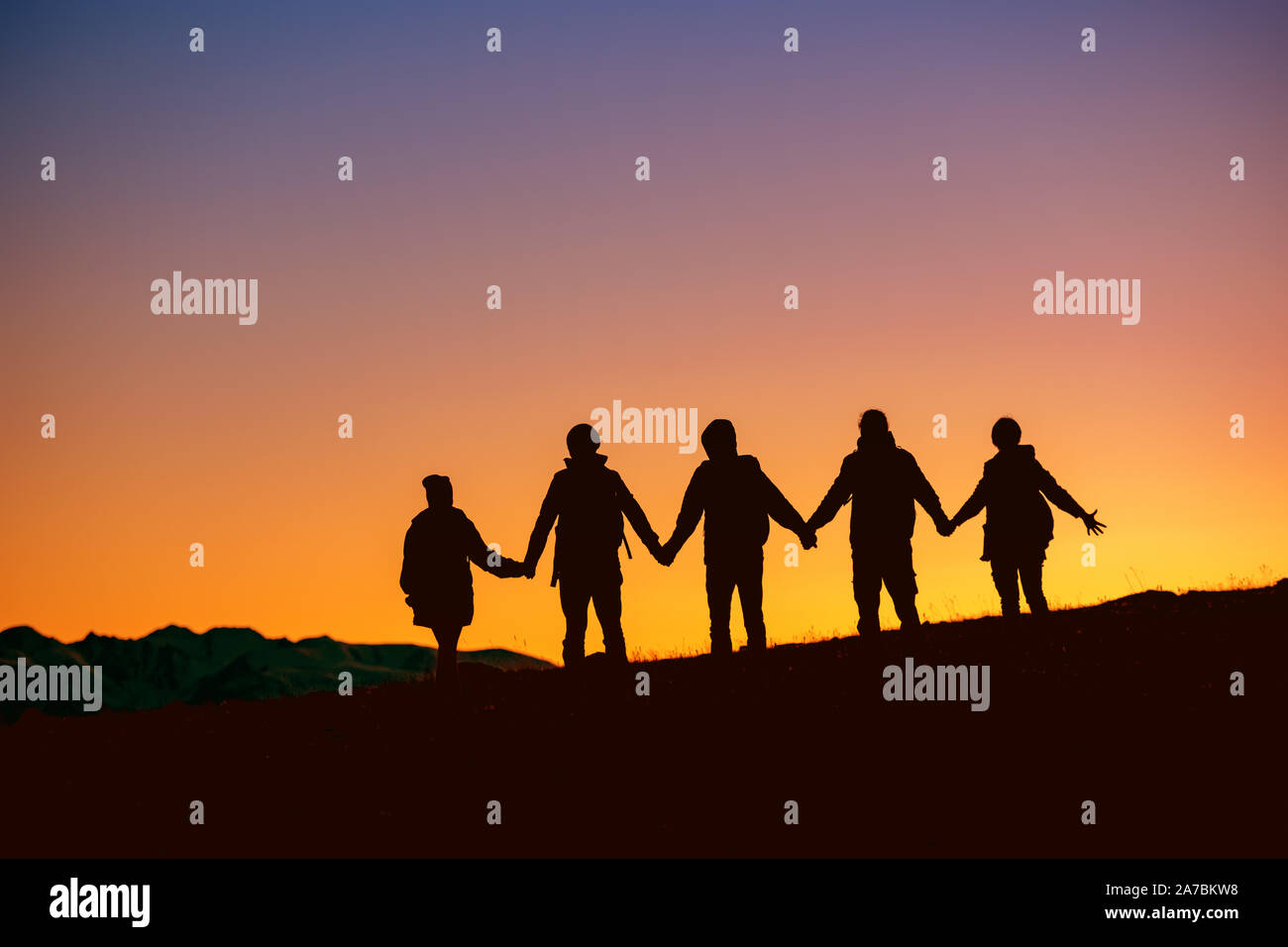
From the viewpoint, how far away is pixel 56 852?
1309cm

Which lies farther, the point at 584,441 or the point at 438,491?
the point at 438,491

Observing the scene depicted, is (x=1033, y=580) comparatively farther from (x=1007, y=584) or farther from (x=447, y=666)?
(x=447, y=666)

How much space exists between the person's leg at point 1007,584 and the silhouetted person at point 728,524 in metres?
3.89

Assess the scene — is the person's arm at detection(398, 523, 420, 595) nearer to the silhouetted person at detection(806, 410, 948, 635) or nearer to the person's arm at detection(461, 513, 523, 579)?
the person's arm at detection(461, 513, 523, 579)

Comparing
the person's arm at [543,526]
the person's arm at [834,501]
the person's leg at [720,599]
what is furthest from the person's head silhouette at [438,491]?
the person's arm at [834,501]

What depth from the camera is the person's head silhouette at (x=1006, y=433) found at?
18328 mm

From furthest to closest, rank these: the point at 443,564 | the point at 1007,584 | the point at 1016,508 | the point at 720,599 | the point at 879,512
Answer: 1. the point at 1007,584
2. the point at 1016,508
3. the point at 443,564
4. the point at 879,512
5. the point at 720,599

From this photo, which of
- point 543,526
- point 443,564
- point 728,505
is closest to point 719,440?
point 728,505

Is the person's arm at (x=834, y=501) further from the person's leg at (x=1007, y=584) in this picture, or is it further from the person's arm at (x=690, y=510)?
the person's leg at (x=1007, y=584)

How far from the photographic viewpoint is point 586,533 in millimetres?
16078

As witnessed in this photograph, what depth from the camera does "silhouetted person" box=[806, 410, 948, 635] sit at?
16.6 m

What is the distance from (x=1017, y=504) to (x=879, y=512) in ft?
8.58

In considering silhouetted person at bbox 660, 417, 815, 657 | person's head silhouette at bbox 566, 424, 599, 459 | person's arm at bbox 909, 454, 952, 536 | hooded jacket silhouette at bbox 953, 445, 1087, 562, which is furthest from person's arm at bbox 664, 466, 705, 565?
hooded jacket silhouette at bbox 953, 445, 1087, 562
